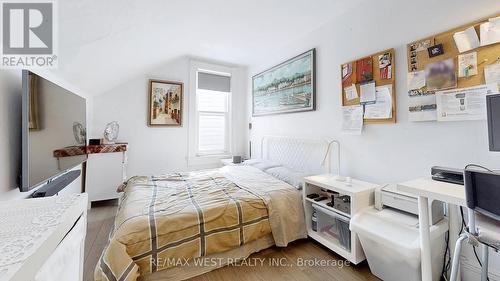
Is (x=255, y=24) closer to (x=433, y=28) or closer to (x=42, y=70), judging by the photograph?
(x=433, y=28)

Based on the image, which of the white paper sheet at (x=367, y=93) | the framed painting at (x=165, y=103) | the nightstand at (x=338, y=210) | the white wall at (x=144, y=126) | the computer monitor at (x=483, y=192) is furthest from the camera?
the framed painting at (x=165, y=103)

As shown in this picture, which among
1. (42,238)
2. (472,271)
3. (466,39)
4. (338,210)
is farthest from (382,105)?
(42,238)

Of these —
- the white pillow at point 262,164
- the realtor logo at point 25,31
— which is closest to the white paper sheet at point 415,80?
the white pillow at point 262,164

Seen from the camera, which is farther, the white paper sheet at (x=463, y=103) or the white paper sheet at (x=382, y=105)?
the white paper sheet at (x=382, y=105)

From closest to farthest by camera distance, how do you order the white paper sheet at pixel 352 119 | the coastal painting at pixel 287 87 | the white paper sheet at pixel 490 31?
the white paper sheet at pixel 490 31 → the white paper sheet at pixel 352 119 → the coastal painting at pixel 287 87

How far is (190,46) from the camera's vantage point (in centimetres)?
321

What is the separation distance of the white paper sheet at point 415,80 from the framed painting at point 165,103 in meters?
3.42

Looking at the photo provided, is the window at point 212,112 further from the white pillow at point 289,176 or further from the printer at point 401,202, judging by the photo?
the printer at point 401,202

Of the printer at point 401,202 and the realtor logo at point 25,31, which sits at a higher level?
the realtor logo at point 25,31

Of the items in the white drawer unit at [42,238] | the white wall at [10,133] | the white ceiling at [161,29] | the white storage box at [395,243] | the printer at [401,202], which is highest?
the white ceiling at [161,29]

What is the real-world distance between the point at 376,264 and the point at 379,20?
2.16 m

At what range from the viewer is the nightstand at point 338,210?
5.55 feet

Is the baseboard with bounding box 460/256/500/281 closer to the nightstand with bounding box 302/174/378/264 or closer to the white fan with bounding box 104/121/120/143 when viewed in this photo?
the nightstand with bounding box 302/174/378/264

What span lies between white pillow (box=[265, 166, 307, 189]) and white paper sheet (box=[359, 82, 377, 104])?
1.03 m
